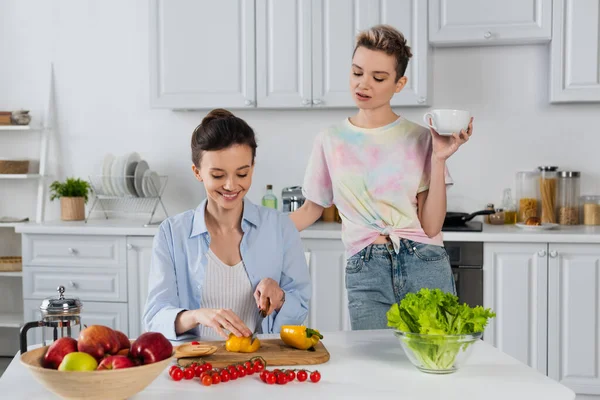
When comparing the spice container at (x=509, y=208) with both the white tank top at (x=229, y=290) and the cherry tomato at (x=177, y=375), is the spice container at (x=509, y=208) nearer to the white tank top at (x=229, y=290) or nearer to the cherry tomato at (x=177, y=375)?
the white tank top at (x=229, y=290)

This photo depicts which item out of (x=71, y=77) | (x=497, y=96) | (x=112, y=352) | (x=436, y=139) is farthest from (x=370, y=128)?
(x=71, y=77)

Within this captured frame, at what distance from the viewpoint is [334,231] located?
3494 mm

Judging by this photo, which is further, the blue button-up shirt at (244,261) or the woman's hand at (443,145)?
the woman's hand at (443,145)

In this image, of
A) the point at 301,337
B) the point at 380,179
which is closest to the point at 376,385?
the point at 301,337

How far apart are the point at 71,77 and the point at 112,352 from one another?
3245 millimetres

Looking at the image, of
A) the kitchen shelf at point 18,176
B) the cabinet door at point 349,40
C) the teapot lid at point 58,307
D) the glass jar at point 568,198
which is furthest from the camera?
the kitchen shelf at point 18,176

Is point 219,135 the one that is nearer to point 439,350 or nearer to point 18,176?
point 439,350

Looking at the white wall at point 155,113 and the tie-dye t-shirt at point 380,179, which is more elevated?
the white wall at point 155,113

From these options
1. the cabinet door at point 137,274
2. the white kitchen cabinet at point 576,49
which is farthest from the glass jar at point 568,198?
the cabinet door at point 137,274

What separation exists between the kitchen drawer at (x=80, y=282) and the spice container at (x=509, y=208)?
193cm

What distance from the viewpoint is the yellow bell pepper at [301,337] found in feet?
5.37

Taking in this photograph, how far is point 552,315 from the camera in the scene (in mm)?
→ 3342

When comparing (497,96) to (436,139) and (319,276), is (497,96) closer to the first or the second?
(319,276)

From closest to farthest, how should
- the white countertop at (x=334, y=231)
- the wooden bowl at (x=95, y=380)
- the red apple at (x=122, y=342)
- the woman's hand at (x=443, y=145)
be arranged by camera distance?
the wooden bowl at (x=95, y=380), the red apple at (x=122, y=342), the woman's hand at (x=443, y=145), the white countertop at (x=334, y=231)
